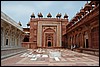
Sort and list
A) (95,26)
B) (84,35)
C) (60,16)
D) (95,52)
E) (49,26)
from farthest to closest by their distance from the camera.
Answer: (60,16)
(49,26)
(84,35)
(95,26)
(95,52)

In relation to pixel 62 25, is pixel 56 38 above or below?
below

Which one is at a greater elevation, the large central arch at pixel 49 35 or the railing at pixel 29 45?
the large central arch at pixel 49 35

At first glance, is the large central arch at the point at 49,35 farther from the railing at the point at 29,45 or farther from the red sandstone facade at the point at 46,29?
the railing at the point at 29,45

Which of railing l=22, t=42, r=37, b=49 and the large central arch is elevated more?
the large central arch

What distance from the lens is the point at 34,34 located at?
47375 mm

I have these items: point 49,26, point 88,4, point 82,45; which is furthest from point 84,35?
point 49,26

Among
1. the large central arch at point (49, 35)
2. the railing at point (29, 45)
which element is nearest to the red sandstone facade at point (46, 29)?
the large central arch at point (49, 35)

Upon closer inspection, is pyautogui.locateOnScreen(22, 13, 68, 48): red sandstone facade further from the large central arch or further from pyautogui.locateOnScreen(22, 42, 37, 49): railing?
pyautogui.locateOnScreen(22, 42, 37, 49): railing

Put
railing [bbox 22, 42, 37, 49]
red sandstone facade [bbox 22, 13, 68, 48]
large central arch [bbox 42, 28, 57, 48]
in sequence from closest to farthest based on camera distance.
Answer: railing [bbox 22, 42, 37, 49]
red sandstone facade [bbox 22, 13, 68, 48]
large central arch [bbox 42, 28, 57, 48]

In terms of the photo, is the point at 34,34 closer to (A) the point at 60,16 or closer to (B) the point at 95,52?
(A) the point at 60,16

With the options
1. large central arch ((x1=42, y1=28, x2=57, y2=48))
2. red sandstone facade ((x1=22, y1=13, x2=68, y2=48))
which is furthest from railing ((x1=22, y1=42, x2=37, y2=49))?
large central arch ((x1=42, y1=28, x2=57, y2=48))

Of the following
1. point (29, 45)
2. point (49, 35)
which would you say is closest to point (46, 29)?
point (49, 35)

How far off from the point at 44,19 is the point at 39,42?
6134mm

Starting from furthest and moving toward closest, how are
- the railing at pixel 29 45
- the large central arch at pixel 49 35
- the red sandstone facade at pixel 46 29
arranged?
the large central arch at pixel 49 35, the red sandstone facade at pixel 46 29, the railing at pixel 29 45
